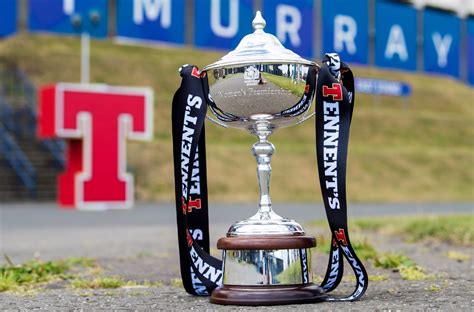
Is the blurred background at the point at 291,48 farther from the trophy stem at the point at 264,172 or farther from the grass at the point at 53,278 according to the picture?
the trophy stem at the point at 264,172

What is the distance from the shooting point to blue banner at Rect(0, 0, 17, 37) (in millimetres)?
35125

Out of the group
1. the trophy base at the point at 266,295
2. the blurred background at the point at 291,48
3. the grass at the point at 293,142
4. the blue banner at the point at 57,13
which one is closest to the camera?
the trophy base at the point at 266,295

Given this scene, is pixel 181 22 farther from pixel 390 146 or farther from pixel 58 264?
pixel 58 264

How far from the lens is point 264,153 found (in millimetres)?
5273

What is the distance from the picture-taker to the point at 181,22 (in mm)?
42406

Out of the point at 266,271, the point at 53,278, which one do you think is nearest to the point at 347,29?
the point at 53,278

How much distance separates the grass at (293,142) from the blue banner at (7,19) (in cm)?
247

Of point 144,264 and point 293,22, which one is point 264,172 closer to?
point 144,264

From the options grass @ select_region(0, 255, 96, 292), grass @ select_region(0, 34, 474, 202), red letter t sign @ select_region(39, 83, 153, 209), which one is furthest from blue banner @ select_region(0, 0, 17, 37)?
grass @ select_region(0, 255, 96, 292)

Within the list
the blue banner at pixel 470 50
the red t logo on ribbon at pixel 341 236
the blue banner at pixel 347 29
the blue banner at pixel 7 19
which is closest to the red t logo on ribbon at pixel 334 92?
the red t logo on ribbon at pixel 341 236

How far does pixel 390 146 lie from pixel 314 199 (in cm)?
1035

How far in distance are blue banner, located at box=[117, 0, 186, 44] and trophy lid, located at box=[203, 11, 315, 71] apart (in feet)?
113

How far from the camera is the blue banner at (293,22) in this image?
44.1m

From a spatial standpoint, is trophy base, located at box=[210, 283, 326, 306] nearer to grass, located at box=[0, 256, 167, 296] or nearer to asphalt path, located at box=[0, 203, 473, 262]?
grass, located at box=[0, 256, 167, 296]
